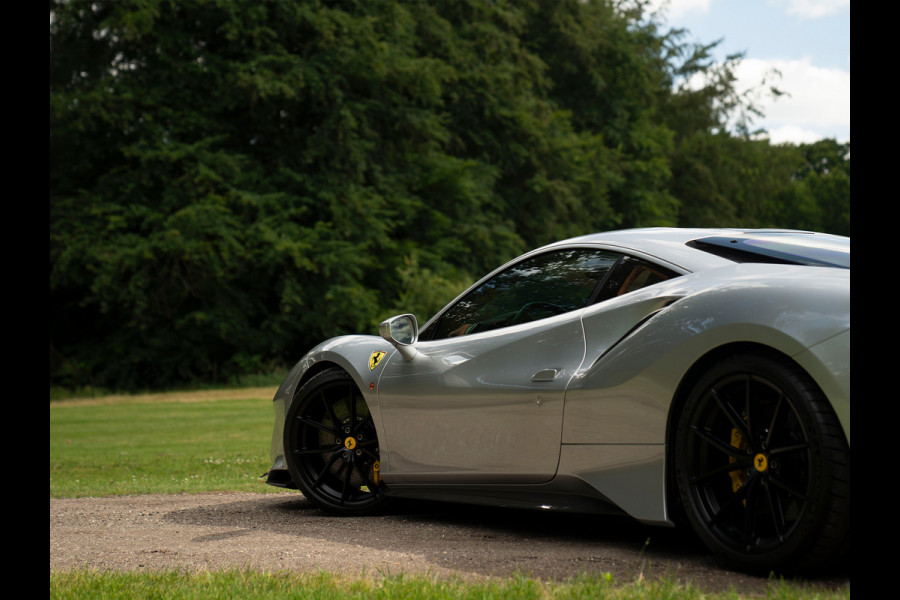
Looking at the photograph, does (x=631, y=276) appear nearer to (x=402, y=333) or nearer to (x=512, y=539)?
(x=512, y=539)

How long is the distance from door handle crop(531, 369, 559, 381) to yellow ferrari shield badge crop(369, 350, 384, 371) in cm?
129

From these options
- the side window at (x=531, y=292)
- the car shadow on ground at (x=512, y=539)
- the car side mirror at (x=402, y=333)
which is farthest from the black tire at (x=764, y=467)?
the car side mirror at (x=402, y=333)

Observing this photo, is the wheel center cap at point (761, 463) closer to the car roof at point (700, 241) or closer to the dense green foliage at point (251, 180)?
the car roof at point (700, 241)

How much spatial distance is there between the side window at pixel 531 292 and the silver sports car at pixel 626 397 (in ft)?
0.04

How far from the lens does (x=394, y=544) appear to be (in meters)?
4.50

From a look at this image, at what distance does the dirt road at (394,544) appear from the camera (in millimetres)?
3844

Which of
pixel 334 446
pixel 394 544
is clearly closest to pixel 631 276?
pixel 394 544

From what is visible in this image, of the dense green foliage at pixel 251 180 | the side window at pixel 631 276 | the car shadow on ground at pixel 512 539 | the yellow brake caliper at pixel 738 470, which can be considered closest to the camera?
the yellow brake caliper at pixel 738 470

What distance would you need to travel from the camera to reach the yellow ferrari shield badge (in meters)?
5.44

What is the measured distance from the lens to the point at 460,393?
482 centimetres

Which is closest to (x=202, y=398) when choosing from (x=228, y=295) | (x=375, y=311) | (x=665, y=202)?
(x=228, y=295)

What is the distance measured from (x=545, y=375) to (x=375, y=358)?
141cm
